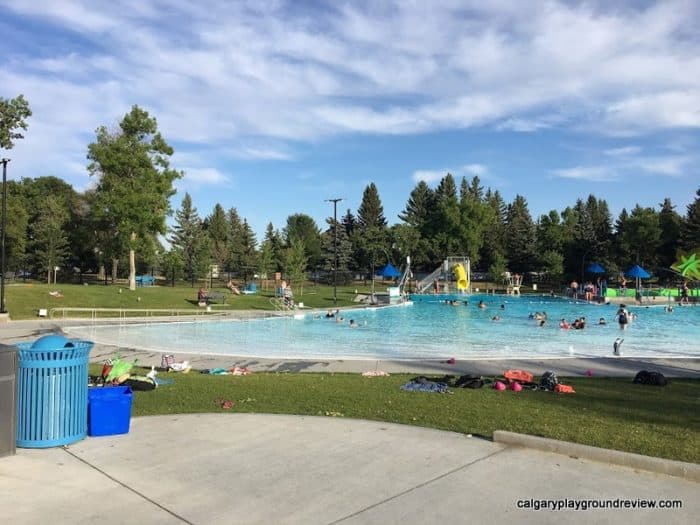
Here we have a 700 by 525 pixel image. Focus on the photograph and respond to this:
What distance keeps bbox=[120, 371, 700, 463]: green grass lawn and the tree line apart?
25954mm

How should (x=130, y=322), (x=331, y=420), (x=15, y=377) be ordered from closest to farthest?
(x=15, y=377) < (x=331, y=420) < (x=130, y=322)

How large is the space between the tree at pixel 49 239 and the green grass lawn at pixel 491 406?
43014 mm

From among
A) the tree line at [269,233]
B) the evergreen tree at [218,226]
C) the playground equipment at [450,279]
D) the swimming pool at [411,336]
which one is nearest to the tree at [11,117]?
the tree line at [269,233]

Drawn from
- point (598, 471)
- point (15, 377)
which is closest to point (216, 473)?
point (15, 377)

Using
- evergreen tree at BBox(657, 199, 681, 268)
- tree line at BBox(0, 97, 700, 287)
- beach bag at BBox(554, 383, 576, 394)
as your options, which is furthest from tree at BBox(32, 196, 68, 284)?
evergreen tree at BBox(657, 199, 681, 268)

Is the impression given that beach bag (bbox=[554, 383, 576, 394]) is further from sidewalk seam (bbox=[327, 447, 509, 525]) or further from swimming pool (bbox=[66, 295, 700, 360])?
swimming pool (bbox=[66, 295, 700, 360])

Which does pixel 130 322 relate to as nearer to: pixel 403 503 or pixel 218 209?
pixel 403 503

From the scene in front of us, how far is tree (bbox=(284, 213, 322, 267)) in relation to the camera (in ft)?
292

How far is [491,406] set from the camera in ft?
26.5

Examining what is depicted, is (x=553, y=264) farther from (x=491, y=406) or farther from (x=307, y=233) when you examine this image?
(x=491, y=406)

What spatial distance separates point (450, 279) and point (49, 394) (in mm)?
55816

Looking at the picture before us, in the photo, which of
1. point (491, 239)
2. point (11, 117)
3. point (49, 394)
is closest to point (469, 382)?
Result: point (49, 394)

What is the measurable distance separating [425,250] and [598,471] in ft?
238

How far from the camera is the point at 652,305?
45906mm
